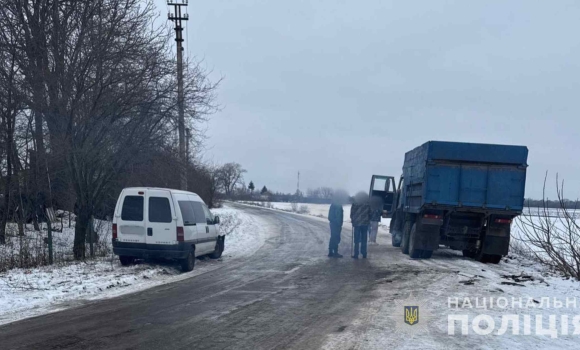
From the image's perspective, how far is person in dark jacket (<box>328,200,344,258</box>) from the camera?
17.0 meters

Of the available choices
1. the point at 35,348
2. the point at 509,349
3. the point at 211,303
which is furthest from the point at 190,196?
the point at 509,349

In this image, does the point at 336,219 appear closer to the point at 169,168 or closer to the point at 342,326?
the point at 169,168

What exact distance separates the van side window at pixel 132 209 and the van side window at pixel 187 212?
37.1 inches

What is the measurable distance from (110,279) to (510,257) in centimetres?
1209

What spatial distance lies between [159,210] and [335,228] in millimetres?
5899

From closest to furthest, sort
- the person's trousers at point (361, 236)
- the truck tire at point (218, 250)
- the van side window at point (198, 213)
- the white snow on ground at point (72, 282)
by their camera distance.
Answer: the white snow on ground at point (72, 282)
the van side window at point (198, 213)
the truck tire at point (218, 250)
the person's trousers at point (361, 236)

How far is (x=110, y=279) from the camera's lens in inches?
450

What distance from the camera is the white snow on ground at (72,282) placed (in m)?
9.12

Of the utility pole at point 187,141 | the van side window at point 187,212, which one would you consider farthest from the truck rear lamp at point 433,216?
the utility pole at point 187,141

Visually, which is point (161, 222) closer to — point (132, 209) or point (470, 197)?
point (132, 209)

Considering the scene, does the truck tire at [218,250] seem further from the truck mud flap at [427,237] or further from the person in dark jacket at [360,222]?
the truck mud flap at [427,237]

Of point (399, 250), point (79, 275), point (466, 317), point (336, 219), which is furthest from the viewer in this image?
point (399, 250)

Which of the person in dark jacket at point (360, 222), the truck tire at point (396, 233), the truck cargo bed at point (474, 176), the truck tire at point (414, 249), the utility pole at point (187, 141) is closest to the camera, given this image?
the truck cargo bed at point (474, 176)

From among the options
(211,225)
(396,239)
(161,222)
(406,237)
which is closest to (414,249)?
(406,237)
